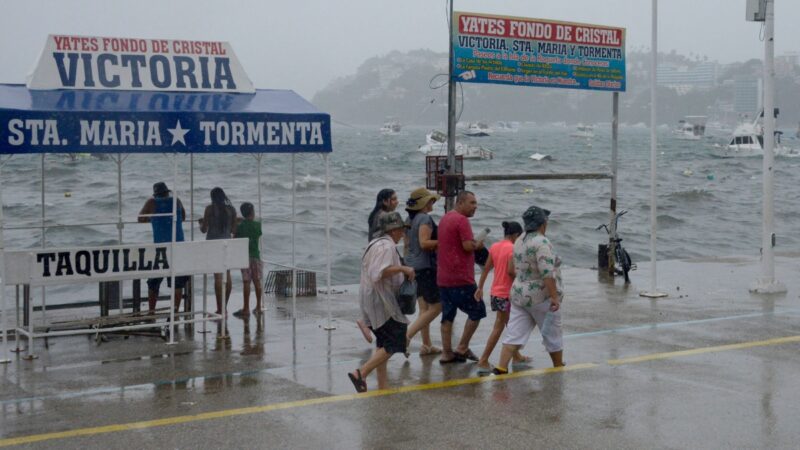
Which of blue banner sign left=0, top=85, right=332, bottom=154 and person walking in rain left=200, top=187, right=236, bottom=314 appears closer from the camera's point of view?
blue banner sign left=0, top=85, right=332, bottom=154

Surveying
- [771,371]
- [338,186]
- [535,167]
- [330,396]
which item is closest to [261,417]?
[330,396]

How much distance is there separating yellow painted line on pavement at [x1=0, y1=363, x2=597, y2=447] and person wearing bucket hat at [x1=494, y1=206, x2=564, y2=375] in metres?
0.25

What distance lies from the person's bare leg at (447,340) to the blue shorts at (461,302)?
0.20 feet

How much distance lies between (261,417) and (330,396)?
0.93 m

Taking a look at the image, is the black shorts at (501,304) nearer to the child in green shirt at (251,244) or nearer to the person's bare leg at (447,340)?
the person's bare leg at (447,340)

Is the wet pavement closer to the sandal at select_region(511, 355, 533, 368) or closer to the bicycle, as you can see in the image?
the sandal at select_region(511, 355, 533, 368)

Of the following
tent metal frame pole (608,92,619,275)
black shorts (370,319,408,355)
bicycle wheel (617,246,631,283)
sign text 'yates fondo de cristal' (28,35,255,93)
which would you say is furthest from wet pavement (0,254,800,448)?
tent metal frame pole (608,92,619,275)

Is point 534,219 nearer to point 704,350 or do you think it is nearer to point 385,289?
point 385,289

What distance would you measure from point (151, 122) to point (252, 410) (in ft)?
11.9

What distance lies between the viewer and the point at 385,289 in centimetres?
836

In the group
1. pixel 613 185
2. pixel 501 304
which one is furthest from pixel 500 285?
pixel 613 185

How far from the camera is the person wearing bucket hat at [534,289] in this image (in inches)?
349

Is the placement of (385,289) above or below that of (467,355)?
above

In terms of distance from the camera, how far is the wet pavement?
7.24m
